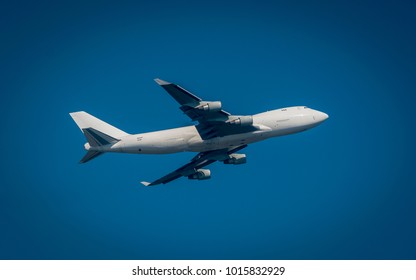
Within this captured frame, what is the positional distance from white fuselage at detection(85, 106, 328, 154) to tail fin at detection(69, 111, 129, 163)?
55cm

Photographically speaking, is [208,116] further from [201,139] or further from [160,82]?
[160,82]

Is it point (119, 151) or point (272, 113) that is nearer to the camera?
point (119, 151)

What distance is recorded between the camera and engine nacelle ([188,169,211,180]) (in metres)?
70.4

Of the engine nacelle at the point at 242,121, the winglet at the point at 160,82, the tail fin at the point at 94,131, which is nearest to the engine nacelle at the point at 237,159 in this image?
the engine nacelle at the point at 242,121

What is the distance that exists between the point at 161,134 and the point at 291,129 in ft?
43.2

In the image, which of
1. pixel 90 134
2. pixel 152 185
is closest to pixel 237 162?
pixel 152 185

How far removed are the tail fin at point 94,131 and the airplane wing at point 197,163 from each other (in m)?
9.10

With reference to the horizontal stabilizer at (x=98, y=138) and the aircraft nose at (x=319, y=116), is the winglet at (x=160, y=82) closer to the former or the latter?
the horizontal stabilizer at (x=98, y=138)

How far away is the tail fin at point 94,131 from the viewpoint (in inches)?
2447

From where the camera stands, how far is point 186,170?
70.8 metres

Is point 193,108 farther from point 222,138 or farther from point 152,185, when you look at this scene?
point 152,185
